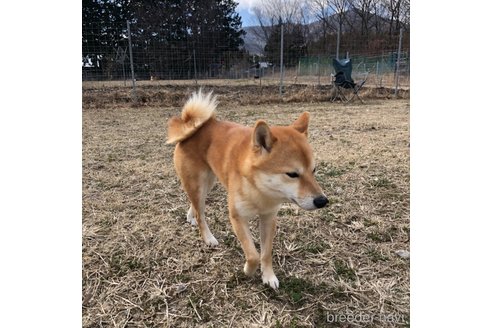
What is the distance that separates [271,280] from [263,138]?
3.01 feet

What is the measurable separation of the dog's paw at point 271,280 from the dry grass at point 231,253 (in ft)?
0.13

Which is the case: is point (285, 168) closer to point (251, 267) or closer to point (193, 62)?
point (251, 267)

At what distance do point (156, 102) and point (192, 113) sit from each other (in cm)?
805

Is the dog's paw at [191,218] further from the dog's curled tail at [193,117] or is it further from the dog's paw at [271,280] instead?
the dog's paw at [271,280]

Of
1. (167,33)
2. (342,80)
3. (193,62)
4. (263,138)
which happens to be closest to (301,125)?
(263,138)

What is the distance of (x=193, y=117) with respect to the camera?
2.78 meters

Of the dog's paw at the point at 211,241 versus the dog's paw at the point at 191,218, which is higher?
the dog's paw at the point at 191,218

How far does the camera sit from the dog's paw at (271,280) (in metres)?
2.19

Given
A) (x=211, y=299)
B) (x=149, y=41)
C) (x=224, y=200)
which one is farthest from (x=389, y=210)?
(x=149, y=41)

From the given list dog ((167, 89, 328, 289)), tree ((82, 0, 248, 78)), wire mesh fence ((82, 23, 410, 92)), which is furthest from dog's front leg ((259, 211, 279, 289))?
tree ((82, 0, 248, 78))

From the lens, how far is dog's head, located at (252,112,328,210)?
1.90 meters

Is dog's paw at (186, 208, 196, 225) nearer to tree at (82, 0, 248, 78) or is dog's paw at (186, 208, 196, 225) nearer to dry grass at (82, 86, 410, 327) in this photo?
dry grass at (82, 86, 410, 327)

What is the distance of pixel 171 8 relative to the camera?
15.4 meters

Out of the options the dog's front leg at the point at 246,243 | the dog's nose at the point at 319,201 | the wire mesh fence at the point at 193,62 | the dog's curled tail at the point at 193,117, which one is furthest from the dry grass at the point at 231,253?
the wire mesh fence at the point at 193,62
